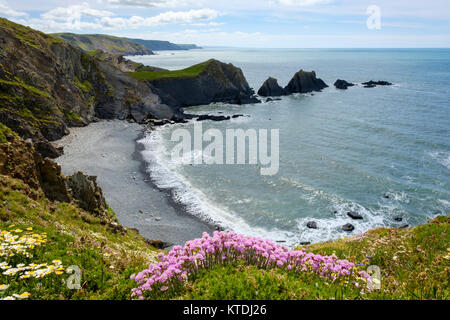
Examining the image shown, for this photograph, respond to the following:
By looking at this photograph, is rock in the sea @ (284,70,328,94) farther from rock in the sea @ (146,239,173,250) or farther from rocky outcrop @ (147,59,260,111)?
rock in the sea @ (146,239,173,250)

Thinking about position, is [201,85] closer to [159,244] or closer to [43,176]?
[159,244]

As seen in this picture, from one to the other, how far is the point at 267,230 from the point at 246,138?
34997 mm

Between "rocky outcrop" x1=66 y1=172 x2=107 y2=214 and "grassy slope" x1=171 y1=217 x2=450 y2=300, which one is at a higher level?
"grassy slope" x1=171 y1=217 x2=450 y2=300

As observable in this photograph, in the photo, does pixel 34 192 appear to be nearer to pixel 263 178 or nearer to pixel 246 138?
pixel 263 178

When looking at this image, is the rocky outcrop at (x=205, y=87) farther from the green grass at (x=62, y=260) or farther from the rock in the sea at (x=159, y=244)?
the green grass at (x=62, y=260)

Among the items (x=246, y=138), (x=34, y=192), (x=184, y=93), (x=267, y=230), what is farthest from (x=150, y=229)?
(x=184, y=93)

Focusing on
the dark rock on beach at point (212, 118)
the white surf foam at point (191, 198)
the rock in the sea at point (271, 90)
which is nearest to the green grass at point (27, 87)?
the white surf foam at point (191, 198)

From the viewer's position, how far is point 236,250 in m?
7.89

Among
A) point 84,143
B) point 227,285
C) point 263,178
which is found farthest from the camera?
point 84,143

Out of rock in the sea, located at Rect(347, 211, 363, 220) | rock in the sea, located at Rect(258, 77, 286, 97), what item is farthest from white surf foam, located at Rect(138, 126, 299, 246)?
rock in the sea, located at Rect(258, 77, 286, 97)

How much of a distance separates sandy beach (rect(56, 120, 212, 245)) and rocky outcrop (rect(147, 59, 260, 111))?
36296 mm

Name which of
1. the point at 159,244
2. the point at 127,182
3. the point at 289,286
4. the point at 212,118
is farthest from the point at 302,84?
the point at 289,286

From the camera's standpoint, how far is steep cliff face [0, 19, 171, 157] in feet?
169

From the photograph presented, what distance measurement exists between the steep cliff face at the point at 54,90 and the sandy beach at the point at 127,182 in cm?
443
